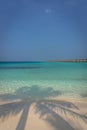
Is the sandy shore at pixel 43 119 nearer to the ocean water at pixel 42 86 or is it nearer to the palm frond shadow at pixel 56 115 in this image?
the palm frond shadow at pixel 56 115

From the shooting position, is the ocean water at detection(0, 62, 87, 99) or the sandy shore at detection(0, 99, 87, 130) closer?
the sandy shore at detection(0, 99, 87, 130)

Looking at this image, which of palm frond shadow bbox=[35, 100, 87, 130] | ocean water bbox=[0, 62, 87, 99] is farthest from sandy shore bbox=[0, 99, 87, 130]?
ocean water bbox=[0, 62, 87, 99]

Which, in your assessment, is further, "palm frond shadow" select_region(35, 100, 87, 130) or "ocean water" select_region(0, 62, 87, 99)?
"ocean water" select_region(0, 62, 87, 99)

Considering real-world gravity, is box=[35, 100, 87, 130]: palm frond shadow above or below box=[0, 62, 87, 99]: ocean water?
above

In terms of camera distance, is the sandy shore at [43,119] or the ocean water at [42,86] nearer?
the sandy shore at [43,119]

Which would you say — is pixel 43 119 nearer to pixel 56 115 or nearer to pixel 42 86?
pixel 56 115

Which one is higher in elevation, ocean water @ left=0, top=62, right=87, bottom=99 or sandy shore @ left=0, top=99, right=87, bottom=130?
sandy shore @ left=0, top=99, right=87, bottom=130

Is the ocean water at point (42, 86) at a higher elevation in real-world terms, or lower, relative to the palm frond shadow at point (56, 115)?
lower

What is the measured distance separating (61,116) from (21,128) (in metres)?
1.04

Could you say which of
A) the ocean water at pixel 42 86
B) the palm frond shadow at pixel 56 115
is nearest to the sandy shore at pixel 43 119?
the palm frond shadow at pixel 56 115

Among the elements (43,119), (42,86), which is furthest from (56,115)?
(42,86)

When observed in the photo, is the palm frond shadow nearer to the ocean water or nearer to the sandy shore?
the sandy shore

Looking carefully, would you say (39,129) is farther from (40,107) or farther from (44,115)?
(40,107)

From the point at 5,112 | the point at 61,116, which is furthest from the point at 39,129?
the point at 5,112
